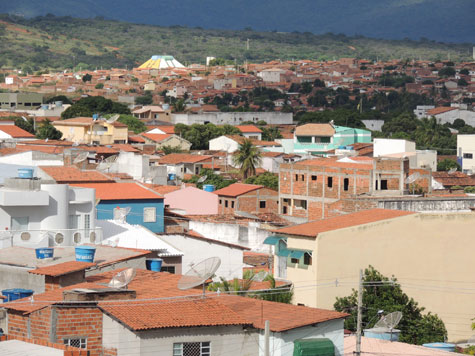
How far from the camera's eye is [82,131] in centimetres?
7312

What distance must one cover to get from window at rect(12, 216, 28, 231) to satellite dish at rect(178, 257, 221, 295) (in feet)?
29.5

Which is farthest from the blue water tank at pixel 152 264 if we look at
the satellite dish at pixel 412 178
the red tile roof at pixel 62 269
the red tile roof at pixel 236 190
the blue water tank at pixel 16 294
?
the red tile roof at pixel 236 190

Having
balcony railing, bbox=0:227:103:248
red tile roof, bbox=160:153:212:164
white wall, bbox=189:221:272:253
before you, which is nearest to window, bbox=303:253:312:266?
balcony railing, bbox=0:227:103:248

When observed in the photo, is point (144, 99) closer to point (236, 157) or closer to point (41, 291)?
point (236, 157)

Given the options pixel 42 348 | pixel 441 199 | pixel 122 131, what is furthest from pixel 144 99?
pixel 42 348

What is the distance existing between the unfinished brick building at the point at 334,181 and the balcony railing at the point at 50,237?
761 inches

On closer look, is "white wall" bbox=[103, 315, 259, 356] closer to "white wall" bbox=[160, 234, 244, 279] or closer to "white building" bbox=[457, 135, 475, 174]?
"white wall" bbox=[160, 234, 244, 279]

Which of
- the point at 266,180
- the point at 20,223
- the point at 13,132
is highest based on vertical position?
the point at 13,132

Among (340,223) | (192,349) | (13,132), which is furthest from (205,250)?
(13,132)

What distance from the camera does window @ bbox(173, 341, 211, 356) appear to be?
13969 millimetres

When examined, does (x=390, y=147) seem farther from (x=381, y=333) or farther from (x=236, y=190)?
(x=381, y=333)

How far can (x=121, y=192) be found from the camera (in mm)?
34812

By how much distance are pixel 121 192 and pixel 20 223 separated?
10.6 metres

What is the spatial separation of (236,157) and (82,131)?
10295 mm
